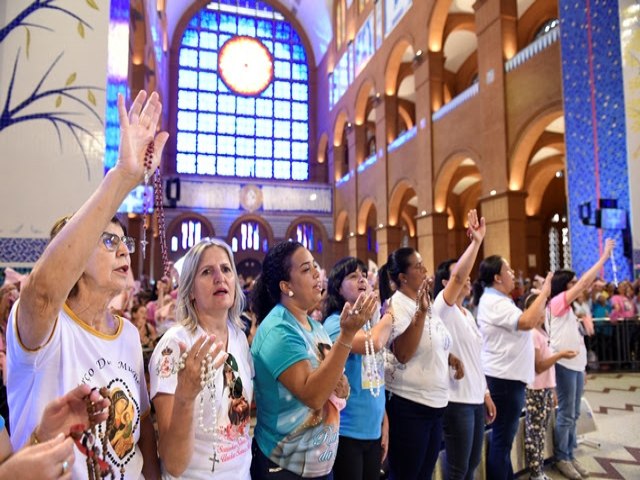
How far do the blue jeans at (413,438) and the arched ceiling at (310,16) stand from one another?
74.9ft

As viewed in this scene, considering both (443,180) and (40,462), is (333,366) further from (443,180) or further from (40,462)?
(443,180)

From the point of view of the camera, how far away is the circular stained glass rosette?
78.8 ft

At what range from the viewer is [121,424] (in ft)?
3.93

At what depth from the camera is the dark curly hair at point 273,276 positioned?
1862 millimetres

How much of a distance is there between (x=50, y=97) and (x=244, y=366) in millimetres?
5024

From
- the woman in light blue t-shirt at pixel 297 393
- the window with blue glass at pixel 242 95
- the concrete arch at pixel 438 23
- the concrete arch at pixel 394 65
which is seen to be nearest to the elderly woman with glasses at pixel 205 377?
the woman in light blue t-shirt at pixel 297 393

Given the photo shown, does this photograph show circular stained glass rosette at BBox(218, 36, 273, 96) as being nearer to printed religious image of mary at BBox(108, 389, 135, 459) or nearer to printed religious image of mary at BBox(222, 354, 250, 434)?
printed religious image of mary at BBox(222, 354, 250, 434)

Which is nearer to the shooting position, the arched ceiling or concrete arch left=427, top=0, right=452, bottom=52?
Answer: concrete arch left=427, top=0, right=452, bottom=52

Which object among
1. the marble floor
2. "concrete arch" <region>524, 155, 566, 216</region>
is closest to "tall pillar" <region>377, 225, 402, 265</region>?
"concrete arch" <region>524, 155, 566, 216</region>

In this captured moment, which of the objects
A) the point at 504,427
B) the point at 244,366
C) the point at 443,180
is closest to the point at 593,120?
the point at 443,180

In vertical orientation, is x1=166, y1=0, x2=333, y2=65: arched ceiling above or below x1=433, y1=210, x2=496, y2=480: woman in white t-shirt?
above

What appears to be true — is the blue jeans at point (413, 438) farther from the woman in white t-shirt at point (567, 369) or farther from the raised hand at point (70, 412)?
the woman in white t-shirt at point (567, 369)

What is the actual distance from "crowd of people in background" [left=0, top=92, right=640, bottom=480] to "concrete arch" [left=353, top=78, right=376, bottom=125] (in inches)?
636

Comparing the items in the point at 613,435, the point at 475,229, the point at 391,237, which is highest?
the point at 391,237
